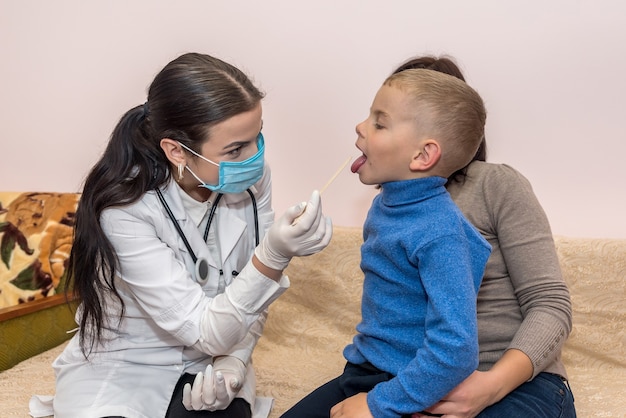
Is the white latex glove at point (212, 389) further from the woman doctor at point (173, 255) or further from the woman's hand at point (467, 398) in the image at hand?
the woman's hand at point (467, 398)

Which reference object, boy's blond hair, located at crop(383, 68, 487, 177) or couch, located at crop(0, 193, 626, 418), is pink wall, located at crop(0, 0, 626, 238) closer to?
couch, located at crop(0, 193, 626, 418)

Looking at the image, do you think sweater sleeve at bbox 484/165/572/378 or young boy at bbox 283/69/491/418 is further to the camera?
sweater sleeve at bbox 484/165/572/378

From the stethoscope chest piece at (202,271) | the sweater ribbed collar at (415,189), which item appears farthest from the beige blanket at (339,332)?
the sweater ribbed collar at (415,189)

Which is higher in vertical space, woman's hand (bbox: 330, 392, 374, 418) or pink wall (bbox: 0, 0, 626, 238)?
pink wall (bbox: 0, 0, 626, 238)

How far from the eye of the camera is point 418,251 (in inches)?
41.9

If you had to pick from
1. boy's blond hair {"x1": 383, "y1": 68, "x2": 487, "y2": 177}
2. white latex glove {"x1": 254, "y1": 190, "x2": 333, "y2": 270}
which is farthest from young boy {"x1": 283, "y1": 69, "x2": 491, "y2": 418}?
white latex glove {"x1": 254, "y1": 190, "x2": 333, "y2": 270}

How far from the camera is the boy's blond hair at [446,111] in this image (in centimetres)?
110

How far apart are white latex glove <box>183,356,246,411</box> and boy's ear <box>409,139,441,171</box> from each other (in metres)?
0.62

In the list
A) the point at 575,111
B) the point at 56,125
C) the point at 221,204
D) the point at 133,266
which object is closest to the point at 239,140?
the point at 221,204

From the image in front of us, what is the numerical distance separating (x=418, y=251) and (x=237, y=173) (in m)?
0.50

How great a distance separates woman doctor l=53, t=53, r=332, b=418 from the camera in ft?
4.42

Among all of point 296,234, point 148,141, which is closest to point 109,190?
point 148,141

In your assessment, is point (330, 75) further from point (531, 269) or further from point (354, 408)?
point (354, 408)

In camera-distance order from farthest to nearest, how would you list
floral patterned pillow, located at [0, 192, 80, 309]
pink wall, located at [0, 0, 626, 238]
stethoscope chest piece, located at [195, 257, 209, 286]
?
floral patterned pillow, located at [0, 192, 80, 309] → pink wall, located at [0, 0, 626, 238] → stethoscope chest piece, located at [195, 257, 209, 286]
